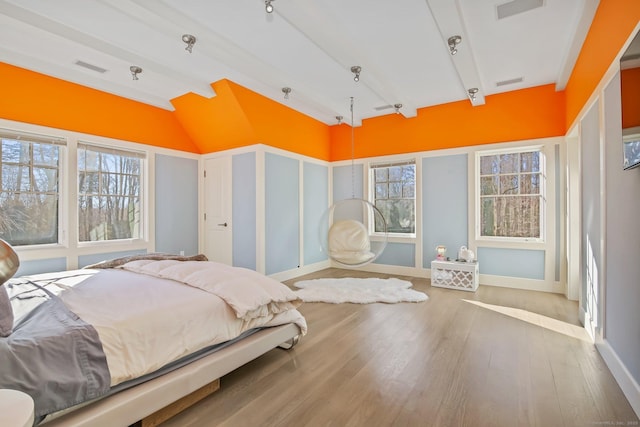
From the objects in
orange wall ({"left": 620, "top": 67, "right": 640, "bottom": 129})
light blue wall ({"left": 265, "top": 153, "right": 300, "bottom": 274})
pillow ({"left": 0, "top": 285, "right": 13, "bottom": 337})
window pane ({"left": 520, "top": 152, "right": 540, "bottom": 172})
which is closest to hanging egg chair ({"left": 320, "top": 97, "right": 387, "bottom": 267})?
light blue wall ({"left": 265, "top": 153, "right": 300, "bottom": 274})

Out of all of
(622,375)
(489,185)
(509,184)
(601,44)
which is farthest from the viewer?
(489,185)

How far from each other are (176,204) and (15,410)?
14.0 feet

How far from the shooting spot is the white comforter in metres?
1.47

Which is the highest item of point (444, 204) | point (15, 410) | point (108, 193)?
point (108, 193)

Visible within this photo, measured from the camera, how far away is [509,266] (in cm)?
429

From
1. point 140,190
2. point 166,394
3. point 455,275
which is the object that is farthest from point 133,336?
point 455,275

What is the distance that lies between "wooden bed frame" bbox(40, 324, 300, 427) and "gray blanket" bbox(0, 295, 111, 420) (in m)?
0.07

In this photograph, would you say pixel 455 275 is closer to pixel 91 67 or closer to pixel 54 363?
pixel 54 363

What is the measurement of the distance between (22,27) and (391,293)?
15.2 ft

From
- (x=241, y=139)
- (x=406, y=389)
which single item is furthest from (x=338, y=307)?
(x=241, y=139)

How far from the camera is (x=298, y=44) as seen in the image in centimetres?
302

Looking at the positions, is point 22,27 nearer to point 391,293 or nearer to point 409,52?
point 409,52

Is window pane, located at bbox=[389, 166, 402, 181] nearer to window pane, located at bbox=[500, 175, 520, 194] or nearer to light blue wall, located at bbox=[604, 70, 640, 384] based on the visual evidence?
window pane, located at bbox=[500, 175, 520, 194]

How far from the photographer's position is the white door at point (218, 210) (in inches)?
189
